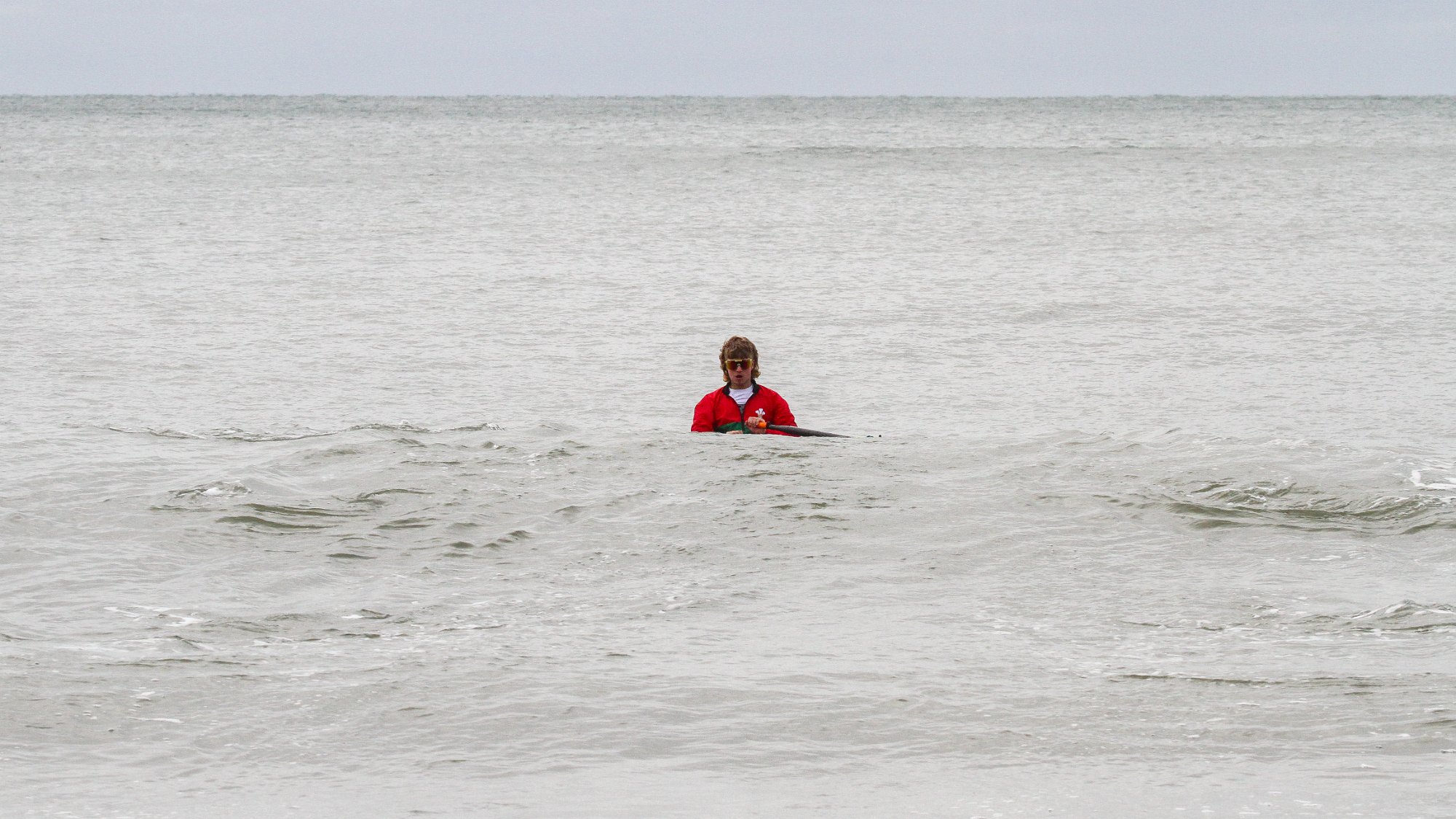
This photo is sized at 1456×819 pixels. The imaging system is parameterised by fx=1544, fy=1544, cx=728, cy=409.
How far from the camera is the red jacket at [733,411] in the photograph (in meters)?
11.4

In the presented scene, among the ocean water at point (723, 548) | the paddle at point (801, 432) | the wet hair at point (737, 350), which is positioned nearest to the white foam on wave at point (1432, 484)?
the ocean water at point (723, 548)

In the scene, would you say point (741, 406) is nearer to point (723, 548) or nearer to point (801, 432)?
point (801, 432)

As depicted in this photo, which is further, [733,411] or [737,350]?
[733,411]

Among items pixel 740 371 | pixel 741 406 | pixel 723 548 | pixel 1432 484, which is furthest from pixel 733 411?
pixel 1432 484

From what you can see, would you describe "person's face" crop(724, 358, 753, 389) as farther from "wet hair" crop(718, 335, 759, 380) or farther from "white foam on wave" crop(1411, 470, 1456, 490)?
"white foam on wave" crop(1411, 470, 1456, 490)

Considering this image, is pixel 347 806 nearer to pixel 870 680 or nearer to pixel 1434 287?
pixel 870 680

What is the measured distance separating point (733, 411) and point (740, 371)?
34 centimetres

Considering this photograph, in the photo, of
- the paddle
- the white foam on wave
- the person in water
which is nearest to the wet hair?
the person in water

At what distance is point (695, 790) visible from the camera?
4.89 meters

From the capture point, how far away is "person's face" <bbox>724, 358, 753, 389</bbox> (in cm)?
1122

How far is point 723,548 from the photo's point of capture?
834 centimetres

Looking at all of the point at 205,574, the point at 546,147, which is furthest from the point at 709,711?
the point at 546,147

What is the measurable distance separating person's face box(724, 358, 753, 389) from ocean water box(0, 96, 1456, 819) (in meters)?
0.50

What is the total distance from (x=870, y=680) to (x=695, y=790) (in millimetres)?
1250
